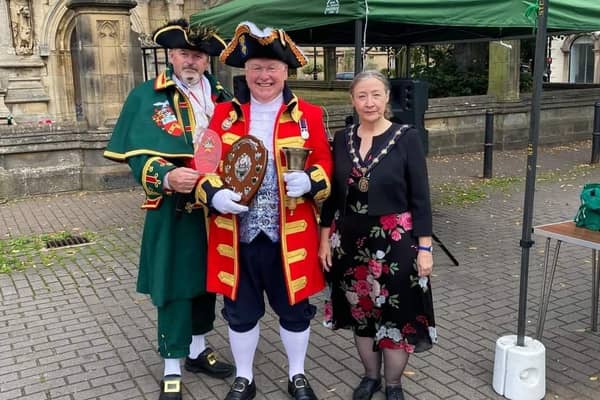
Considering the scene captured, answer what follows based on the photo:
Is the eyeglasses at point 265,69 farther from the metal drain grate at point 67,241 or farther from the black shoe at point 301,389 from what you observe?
the metal drain grate at point 67,241

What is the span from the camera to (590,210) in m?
3.71

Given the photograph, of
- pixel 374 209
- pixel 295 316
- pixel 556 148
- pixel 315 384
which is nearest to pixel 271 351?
pixel 315 384

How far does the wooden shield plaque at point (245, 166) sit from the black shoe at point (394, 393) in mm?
1342

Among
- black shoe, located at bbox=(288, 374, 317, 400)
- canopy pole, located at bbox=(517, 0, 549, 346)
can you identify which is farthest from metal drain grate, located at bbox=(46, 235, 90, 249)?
canopy pole, located at bbox=(517, 0, 549, 346)

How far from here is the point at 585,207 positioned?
374cm

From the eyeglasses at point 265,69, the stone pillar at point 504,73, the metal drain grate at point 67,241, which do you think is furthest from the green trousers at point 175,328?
the stone pillar at point 504,73

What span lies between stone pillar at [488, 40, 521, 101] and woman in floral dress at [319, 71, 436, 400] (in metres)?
10.4

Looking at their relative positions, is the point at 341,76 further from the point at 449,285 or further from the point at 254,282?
the point at 254,282

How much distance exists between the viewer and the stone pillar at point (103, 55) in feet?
30.5

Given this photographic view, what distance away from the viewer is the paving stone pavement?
150 inches

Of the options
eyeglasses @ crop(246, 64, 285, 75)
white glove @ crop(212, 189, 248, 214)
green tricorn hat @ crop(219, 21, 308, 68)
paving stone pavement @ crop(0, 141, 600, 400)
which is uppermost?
green tricorn hat @ crop(219, 21, 308, 68)

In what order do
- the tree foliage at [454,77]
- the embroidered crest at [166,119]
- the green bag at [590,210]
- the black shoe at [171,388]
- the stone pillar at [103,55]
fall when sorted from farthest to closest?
the tree foliage at [454,77], the stone pillar at [103,55], the green bag at [590,210], the black shoe at [171,388], the embroidered crest at [166,119]

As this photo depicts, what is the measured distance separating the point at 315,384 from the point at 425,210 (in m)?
1.33

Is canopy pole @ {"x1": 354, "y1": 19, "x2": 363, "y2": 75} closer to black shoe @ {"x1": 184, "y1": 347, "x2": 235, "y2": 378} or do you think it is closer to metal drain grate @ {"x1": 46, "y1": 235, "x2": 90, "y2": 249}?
black shoe @ {"x1": 184, "y1": 347, "x2": 235, "y2": 378}
